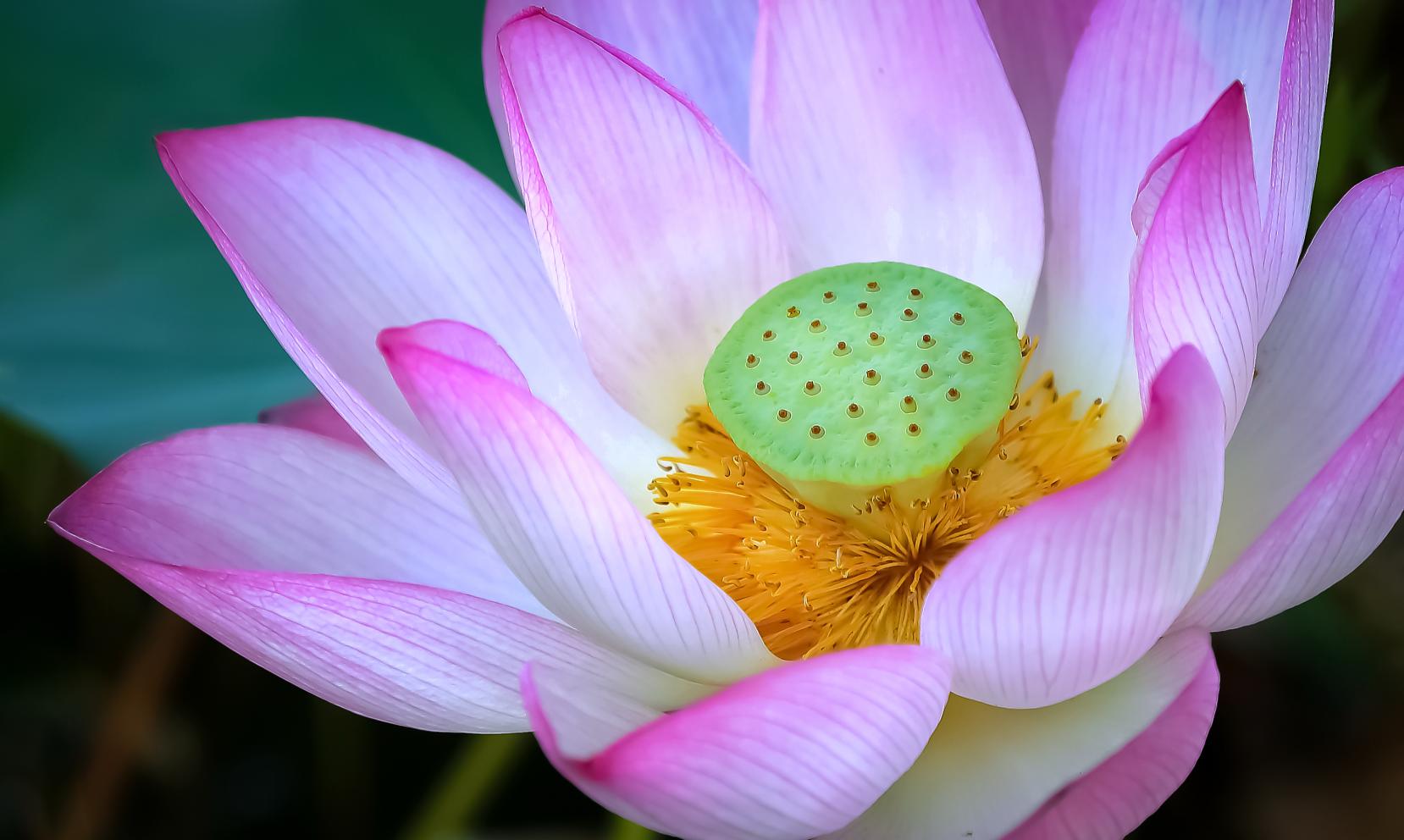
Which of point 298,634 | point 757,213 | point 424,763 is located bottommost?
point 424,763

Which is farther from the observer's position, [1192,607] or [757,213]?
[757,213]

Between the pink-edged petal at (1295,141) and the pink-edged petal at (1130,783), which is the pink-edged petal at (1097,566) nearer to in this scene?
the pink-edged petal at (1130,783)

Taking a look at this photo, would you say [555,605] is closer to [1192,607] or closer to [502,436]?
[502,436]

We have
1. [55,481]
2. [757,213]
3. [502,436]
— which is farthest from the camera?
[55,481]

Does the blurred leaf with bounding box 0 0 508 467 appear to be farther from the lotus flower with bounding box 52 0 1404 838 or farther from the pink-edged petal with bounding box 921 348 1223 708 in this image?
the pink-edged petal with bounding box 921 348 1223 708

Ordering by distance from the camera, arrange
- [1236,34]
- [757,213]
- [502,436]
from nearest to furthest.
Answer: [502,436] → [1236,34] → [757,213]

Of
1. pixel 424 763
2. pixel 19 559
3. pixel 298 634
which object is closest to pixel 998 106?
pixel 298 634

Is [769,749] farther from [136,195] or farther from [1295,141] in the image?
[136,195]

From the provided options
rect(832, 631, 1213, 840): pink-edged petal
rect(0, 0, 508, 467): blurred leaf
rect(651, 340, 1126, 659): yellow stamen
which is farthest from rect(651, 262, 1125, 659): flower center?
rect(0, 0, 508, 467): blurred leaf
